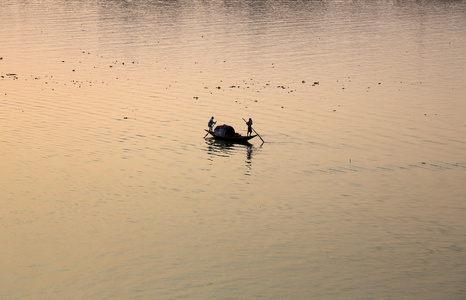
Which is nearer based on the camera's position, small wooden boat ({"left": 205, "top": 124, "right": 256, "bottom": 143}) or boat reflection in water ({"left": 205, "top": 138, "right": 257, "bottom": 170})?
boat reflection in water ({"left": 205, "top": 138, "right": 257, "bottom": 170})

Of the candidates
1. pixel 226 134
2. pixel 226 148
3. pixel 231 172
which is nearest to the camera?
pixel 231 172

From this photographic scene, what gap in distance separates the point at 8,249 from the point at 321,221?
1672 cm

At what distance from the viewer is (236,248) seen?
37062mm

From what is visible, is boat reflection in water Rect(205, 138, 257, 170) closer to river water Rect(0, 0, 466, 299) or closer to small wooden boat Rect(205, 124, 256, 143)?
river water Rect(0, 0, 466, 299)

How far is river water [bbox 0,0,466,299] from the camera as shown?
112ft

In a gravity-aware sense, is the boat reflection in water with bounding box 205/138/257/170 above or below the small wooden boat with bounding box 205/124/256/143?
below

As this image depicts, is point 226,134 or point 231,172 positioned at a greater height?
point 226,134

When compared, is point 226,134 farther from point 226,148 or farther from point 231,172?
point 231,172

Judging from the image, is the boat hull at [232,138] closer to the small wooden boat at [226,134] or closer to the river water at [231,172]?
the small wooden boat at [226,134]

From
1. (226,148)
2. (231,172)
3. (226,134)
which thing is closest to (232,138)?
(226,134)

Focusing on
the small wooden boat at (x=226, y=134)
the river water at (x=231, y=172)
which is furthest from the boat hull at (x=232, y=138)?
the river water at (x=231, y=172)

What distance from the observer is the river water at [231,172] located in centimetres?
3419

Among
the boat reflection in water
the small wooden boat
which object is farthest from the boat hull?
the boat reflection in water

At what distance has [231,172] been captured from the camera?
51.1 metres
